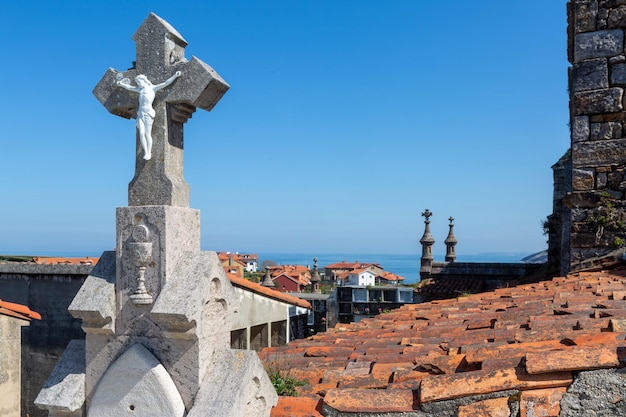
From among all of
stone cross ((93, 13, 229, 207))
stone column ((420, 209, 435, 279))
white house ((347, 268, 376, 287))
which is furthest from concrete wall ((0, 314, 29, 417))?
white house ((347, 268, 376, 287))

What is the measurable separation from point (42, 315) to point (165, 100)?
10907 millimetres

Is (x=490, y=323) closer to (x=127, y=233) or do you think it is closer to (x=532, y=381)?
(x=532, y=381)

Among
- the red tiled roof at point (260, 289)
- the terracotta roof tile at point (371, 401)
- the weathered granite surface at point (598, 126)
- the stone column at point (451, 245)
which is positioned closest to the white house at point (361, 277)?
the stone column at point (451, 245)

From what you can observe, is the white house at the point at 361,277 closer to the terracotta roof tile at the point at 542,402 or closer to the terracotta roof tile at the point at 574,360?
the terracotta roof tile at the point at 574,360

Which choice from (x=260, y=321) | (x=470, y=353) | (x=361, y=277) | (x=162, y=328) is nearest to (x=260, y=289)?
(x=260, y=321)

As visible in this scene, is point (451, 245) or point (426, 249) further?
point (451, 245)

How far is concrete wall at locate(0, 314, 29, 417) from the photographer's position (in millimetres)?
7547

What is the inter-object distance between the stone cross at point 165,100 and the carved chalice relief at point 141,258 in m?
0.21

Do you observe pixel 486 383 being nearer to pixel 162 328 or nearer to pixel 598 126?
pixel 162 328

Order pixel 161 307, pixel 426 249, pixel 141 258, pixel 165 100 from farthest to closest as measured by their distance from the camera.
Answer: pixel 426 249 → pixel 165 100 → pixel 141 258 → pixel 161 307

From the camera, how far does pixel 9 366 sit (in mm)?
7668

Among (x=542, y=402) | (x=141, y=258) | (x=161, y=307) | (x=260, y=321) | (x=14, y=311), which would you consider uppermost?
(x=141, y=258)

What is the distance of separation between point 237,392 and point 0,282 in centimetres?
1217

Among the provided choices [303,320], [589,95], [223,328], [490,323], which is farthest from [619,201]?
[303,320]
